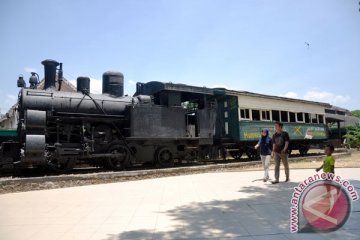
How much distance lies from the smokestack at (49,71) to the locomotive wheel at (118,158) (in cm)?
346

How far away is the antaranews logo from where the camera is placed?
4379 mm

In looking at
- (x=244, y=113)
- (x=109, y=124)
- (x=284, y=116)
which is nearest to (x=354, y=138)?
(x=284, y=116)

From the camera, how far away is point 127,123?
13008mm

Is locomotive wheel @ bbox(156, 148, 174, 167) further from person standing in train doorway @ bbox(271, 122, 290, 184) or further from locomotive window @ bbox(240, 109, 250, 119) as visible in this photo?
person standing in train doorway @ bbox(271, 122, 290, 184)

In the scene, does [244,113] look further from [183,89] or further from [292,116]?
[292,116]

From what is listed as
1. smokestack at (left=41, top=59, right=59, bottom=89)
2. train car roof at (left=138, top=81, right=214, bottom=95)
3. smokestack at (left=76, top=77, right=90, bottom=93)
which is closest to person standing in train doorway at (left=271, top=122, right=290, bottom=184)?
train car roof at (left=138, top=81, right=214, bottom=95)

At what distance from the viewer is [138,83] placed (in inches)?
572

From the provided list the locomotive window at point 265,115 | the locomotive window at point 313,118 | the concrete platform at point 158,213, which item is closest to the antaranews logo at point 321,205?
the concrete platform at point 158,213

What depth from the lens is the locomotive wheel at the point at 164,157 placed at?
1347 cm

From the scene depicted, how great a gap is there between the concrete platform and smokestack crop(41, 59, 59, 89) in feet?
18.7

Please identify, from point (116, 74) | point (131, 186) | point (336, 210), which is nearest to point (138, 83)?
point (116, 74)

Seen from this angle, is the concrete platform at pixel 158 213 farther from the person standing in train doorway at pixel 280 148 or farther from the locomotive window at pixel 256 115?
the locomotive window at pixel 256 115

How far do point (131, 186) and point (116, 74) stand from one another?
6098mm

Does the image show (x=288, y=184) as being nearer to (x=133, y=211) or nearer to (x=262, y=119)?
(x=133, y=211)
